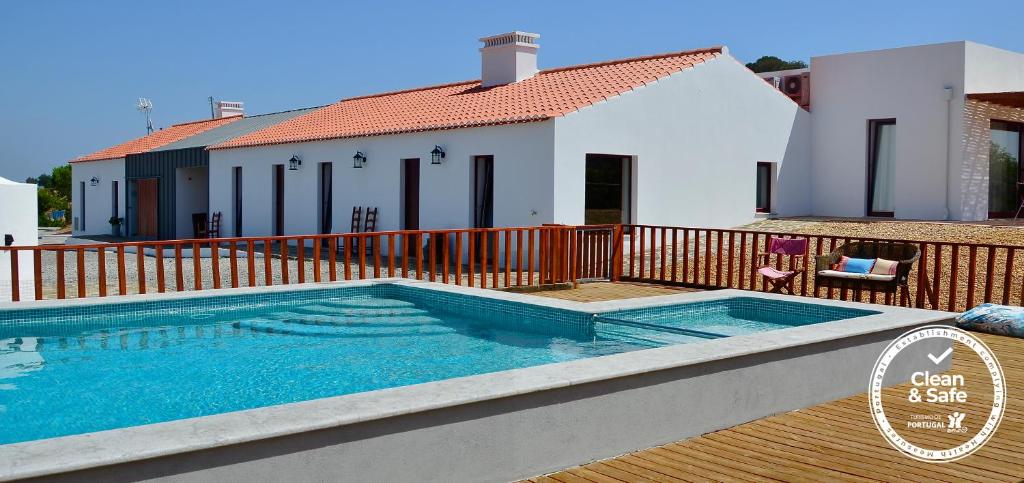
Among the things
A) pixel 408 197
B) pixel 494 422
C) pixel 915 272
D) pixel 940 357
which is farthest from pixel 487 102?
pixel 494 422

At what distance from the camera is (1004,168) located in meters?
17.6

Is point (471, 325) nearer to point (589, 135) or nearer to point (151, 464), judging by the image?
point (151, 464)

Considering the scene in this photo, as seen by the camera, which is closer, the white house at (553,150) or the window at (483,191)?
the white house at (553,150)

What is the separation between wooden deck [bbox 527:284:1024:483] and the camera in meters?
4.15

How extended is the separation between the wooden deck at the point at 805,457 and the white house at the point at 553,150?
9.17 metres

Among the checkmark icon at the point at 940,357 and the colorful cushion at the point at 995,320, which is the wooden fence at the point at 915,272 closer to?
the colorful cushion at the point at 995,320

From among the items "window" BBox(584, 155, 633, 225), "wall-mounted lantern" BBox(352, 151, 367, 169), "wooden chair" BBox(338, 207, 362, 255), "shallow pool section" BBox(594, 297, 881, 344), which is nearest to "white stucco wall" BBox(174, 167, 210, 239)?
"wooden chair" BBox(338, 207, 362, 255)

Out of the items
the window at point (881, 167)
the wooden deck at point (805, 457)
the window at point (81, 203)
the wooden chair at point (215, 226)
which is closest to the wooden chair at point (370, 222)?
the wooden chair at point (215, 226)

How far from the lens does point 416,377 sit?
6328 mm

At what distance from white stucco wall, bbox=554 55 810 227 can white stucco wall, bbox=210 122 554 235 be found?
671 mm

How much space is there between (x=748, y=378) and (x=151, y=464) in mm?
3277

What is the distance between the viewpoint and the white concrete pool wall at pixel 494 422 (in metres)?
3.23

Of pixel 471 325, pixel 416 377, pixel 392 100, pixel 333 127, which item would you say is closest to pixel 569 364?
pixel 416 377

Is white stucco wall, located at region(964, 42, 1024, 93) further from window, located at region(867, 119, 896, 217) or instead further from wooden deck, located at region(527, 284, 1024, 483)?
wooden deck, located at region(527, 284, 1024, 483)
